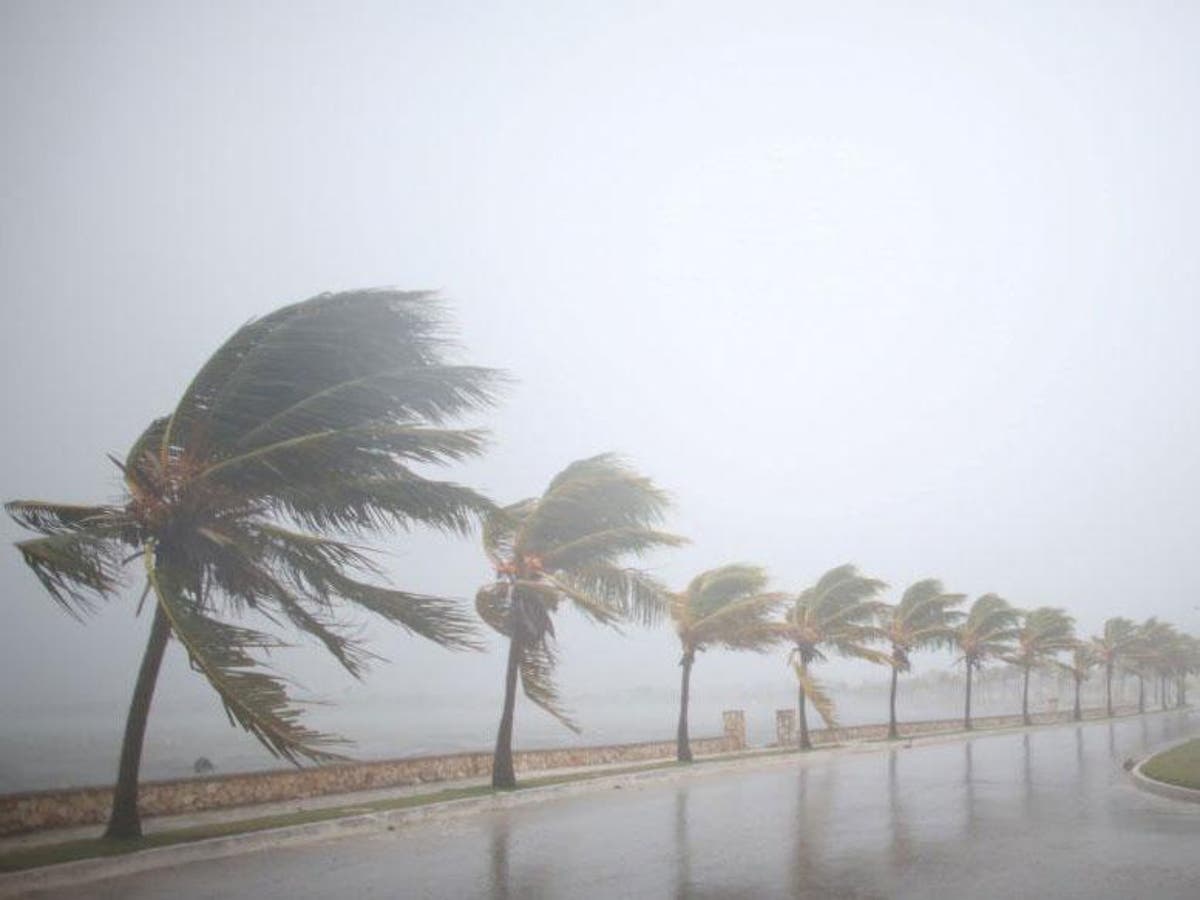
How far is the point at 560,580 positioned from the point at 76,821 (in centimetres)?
987

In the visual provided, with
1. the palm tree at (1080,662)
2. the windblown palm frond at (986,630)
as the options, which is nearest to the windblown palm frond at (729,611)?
the windblown palm frond at (986,630)

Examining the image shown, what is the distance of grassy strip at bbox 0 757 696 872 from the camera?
962 centimetres

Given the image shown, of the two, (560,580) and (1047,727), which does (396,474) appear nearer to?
(560,580)

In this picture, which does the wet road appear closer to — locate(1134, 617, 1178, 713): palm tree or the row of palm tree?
the row of palm tree

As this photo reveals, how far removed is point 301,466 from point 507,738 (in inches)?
376

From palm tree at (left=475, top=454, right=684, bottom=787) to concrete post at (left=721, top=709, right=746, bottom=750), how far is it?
1393 cm

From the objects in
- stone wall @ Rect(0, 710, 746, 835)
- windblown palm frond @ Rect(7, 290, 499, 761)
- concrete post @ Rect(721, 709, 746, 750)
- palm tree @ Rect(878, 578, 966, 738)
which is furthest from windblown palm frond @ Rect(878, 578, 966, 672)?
windblown palm frond @ Rect(7, 290, 499, 761)

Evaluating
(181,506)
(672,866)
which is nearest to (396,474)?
(181,506)

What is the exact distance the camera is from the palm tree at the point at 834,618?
32375 mm

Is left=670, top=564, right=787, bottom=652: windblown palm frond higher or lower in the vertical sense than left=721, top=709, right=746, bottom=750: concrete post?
higher

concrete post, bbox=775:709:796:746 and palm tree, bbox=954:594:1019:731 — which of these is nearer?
concrete post, bbox=775:709:796:746

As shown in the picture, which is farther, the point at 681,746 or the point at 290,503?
the point at 681,746

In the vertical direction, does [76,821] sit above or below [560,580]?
below

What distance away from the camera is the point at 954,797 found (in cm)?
1593
